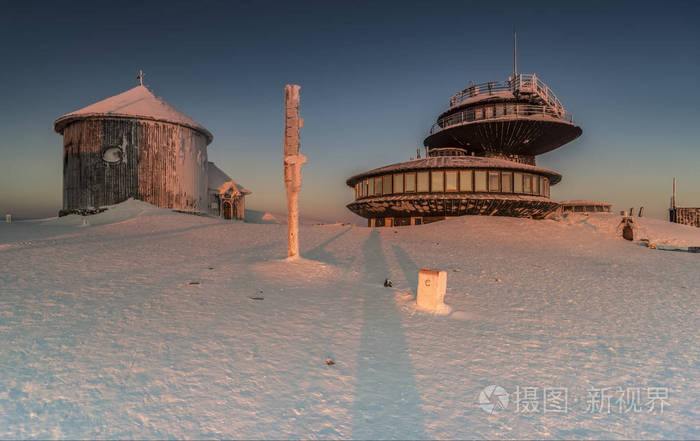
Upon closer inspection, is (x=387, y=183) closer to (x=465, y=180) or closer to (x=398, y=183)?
(x=398, y=183)

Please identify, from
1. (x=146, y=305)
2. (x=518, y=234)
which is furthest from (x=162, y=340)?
(x=518, y=234)

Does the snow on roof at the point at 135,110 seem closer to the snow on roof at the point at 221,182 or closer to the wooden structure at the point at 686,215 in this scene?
the snow on roof at the point at 221,182

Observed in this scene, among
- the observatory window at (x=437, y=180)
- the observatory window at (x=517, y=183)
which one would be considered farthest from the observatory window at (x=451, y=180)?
the observatory window at (x=517, y=183)

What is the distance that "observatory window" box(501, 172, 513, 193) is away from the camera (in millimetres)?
25750

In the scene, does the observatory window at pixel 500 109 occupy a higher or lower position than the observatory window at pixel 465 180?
higher

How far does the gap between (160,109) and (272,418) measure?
99.8 ft

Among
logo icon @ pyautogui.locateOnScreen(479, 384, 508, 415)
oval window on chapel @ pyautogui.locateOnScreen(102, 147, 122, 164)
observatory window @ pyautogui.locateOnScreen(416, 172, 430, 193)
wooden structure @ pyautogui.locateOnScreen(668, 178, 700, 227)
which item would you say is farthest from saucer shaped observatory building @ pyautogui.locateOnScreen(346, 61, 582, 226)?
wooden structure @ pyautogui.locateOnScreen(668, 178, 700, 227)

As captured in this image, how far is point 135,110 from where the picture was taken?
2659cm

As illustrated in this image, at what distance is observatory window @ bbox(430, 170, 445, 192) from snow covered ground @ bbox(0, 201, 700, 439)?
15.1m

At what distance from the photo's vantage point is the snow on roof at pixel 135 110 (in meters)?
26.0

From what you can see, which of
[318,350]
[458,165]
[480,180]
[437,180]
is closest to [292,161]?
[318,350]

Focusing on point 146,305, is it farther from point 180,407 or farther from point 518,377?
point 518,377

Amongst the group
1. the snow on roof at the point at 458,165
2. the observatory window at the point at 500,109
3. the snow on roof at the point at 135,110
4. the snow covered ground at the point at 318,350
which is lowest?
the snow covered ground at the point at 318,350

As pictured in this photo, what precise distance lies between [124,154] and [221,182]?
29.3 feet
